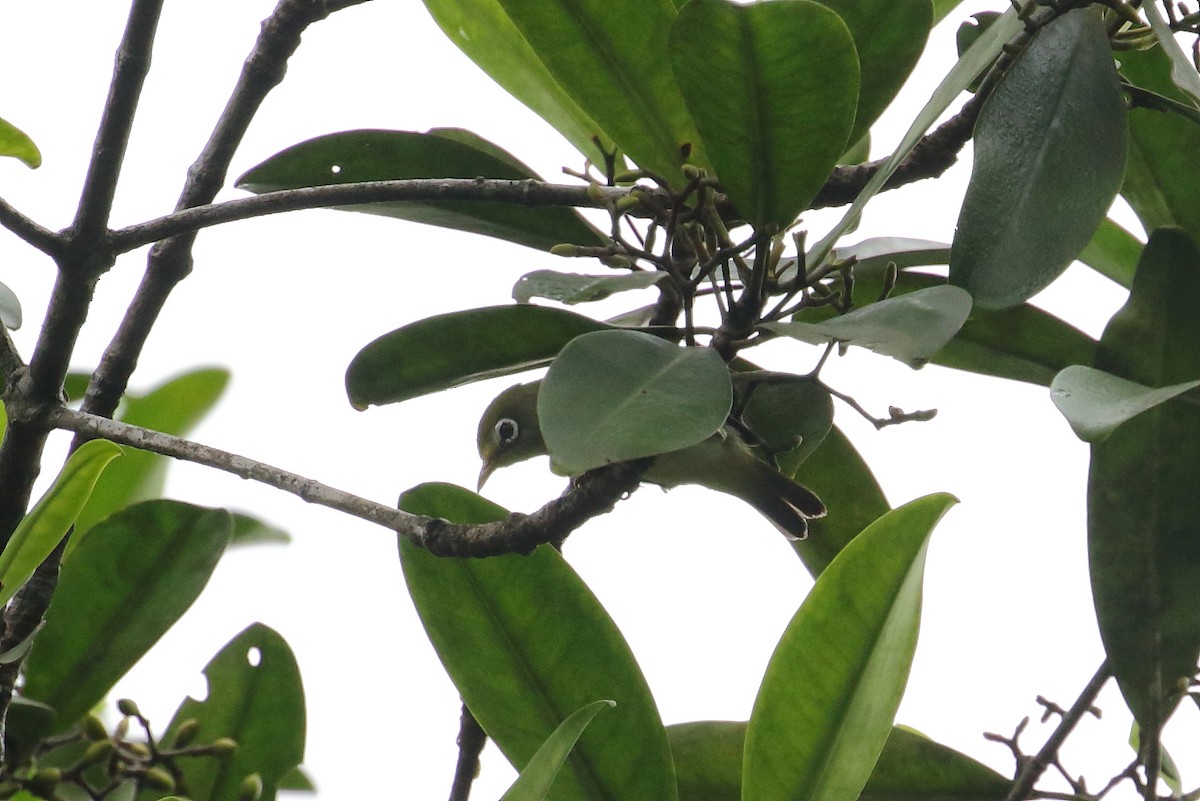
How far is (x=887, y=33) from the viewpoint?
830 millimetres

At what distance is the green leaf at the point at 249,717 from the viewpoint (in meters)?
0.89

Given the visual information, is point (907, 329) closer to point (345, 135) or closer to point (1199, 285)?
point (1199, 285)

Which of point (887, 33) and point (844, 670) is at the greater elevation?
point (887, 33)

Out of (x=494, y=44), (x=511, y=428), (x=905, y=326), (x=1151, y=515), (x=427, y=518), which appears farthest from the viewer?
(x=511, y=428)

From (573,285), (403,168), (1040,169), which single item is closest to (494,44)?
(403,168)

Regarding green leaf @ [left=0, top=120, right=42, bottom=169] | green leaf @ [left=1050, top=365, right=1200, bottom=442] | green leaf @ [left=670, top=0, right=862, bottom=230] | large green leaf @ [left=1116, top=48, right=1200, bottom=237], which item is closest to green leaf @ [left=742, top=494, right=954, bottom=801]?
green leaf @ [left=1050, top=365, right=1200, bottom=442]

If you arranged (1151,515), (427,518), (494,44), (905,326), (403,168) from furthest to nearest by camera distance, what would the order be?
(494,44), (403,168), (1151,515), (427,518), (905,326)

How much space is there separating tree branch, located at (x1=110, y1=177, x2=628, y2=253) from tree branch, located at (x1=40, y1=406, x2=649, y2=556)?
14 centimetres

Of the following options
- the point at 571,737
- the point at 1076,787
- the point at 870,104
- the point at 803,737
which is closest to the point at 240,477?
the point at 571,737

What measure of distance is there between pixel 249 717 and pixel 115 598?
0.14 m

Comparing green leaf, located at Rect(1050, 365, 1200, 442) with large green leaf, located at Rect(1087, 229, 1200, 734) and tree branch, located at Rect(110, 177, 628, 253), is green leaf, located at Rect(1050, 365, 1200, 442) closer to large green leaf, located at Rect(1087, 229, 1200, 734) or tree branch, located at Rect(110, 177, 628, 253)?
large green leaf, located at Rect(1087, 229, 1200, 734)

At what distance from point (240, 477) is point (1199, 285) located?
2.35 ft

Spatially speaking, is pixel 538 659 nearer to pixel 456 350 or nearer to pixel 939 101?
pixel 456 350

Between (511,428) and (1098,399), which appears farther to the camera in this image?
(511,428)
